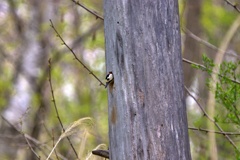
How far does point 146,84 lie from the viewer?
8.55ft

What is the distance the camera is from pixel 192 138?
7145 mm

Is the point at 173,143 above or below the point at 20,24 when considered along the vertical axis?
below

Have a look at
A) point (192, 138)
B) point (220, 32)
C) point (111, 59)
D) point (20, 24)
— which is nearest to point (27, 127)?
point (20, 24)

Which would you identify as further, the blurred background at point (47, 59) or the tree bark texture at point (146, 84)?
the blurred background at point (47, 59)

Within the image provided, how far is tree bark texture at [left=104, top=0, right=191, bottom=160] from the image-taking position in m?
2.59

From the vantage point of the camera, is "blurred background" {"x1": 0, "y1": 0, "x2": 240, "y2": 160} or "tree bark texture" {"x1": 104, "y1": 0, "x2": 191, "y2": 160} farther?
"blurred background" {"x1": 0, "y1": 0, "x2": 240, "y2": 160}

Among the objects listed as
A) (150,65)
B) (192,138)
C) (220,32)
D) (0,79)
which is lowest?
(150,65)

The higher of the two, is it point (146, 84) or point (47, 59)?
point (47, 59)

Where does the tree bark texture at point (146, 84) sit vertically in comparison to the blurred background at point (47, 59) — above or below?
below

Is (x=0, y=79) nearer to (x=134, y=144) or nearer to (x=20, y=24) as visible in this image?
(x=20, y=24)

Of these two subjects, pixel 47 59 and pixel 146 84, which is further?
pixel 47 59

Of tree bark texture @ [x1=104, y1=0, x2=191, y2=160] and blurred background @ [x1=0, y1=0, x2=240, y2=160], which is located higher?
blurred background @ [x1=0, y1=0, x2=240, y2=160]

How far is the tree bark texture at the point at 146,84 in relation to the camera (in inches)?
102

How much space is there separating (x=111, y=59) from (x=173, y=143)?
17.8 inches
